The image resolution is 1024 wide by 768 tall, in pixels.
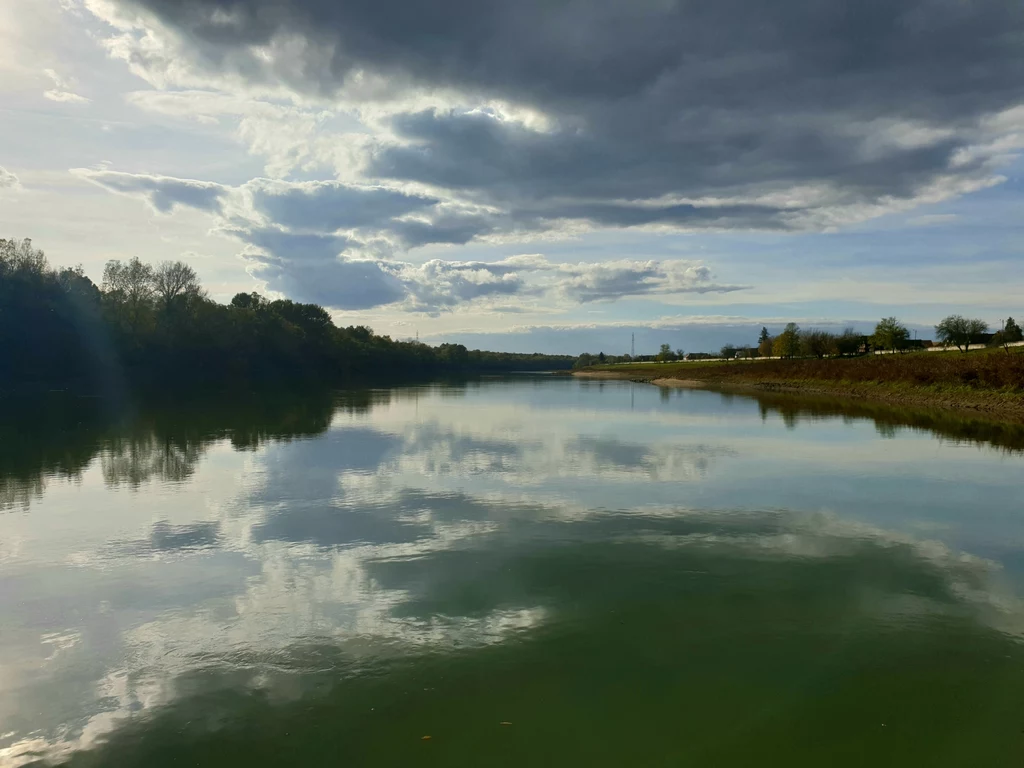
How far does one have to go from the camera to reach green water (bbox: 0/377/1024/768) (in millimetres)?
6641

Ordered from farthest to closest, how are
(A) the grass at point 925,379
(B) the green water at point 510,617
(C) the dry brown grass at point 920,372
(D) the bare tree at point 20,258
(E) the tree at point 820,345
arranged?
(E) the tree at point 820,345 < (D) the bare tree at point 20,258 < (C) the dry brown grass at point 920,372 < (A) the grass at point 925,379 < (B) the green water at point 510,617

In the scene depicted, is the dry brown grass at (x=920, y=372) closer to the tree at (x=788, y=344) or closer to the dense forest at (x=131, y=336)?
the tree at (x=788, y=344)

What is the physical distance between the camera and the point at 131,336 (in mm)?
81875

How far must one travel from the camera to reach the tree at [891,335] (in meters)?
90.4

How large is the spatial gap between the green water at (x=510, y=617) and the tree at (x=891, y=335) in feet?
257

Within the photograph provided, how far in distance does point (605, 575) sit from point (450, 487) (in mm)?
8127

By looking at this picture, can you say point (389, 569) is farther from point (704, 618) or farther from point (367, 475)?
point (367, 475)

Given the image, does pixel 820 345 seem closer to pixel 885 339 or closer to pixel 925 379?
pixel 885 339

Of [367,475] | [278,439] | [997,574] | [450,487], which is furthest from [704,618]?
[278,439]

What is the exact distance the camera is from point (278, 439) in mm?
28875

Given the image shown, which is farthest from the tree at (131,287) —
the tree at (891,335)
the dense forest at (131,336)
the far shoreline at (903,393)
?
the tree at (891,335)

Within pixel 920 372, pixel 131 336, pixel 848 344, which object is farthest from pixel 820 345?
pixel 131 336

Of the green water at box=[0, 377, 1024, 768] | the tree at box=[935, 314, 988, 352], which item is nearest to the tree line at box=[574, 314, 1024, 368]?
the tree at box=[935, 314, 988, 352]

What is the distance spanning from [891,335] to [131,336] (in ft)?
322
